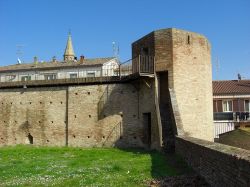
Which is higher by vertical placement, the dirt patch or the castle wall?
the castle wall

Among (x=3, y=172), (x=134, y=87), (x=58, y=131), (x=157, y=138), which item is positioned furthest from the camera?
(x=58, y=131)

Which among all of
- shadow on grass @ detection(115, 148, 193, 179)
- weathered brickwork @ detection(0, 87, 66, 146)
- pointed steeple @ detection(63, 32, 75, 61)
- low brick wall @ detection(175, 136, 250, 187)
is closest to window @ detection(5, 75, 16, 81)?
weathered brickwork @ detection(0, 87, 66, 146)

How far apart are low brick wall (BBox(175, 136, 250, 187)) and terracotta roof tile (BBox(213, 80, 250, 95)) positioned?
27679 mm

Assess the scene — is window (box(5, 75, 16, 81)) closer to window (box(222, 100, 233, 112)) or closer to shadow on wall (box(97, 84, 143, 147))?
shadow on wall (box(97, 84, 143, 147))

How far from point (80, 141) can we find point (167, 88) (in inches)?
272

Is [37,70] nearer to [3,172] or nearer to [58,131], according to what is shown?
[58,131]

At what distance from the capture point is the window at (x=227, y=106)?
3978 cm

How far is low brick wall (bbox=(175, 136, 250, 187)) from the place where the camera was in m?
7.01

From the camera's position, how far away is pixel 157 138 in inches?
781

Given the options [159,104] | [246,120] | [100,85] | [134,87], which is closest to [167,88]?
[159,104]

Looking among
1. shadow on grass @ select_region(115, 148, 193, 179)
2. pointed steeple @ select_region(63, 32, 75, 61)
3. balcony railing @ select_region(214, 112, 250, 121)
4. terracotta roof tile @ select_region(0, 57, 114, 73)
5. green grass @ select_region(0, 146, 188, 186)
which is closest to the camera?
green grass @ select_region(0, 146, 188, 186)

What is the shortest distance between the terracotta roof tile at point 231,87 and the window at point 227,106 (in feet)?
3.58

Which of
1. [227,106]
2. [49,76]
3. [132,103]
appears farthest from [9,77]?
[227,106]

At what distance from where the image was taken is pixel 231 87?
40.8 metres
